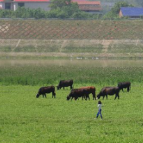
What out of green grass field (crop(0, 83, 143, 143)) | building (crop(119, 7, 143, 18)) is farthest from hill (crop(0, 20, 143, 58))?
green grass field (crop(0, 83, 143, 143))

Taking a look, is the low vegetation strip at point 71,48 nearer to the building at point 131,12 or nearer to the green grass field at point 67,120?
the building at point 131,12

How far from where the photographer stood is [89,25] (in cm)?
12144

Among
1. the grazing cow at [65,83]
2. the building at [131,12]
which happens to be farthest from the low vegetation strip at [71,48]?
the grazing cow at [65,83]

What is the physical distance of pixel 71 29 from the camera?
11875cm

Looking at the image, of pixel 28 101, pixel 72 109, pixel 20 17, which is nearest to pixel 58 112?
pixel 72 109

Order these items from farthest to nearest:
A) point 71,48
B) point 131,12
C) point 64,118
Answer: point 131,12 → point 71,48 → point 64,118

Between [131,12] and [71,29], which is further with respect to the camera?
[131,12]

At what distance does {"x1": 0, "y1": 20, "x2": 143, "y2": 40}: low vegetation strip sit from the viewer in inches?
4500

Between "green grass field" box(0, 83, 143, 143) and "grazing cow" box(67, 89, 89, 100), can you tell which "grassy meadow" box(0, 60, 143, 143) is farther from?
"grazing cow" box(67, 89, 89, 100)

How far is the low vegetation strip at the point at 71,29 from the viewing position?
114m

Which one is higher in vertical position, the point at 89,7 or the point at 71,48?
the point at 71,48

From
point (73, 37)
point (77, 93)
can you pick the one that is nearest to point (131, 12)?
point (73, 37)

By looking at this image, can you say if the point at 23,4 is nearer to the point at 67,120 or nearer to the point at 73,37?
the point at 73,37

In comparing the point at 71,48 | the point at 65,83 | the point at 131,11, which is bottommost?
the point at 71,48
